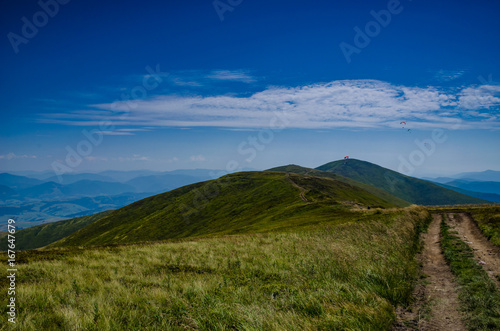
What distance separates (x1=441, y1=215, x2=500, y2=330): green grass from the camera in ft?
21.7

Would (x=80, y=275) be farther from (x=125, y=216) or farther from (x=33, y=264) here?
(x=125, y=216)

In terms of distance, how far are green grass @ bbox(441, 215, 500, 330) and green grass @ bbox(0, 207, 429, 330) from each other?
1.58 metres

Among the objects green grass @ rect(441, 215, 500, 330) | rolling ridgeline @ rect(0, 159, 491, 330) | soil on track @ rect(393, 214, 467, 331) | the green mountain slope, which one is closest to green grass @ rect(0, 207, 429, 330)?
rolling ridgeline @ rect(0, 159, 491, 330)

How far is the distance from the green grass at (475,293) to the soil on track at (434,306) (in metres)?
0.25

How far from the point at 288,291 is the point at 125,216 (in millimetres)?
207070

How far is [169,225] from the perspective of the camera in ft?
464

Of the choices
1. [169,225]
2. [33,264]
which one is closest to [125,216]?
[169,225]

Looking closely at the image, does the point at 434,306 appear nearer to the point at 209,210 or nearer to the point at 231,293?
the point at 231,293

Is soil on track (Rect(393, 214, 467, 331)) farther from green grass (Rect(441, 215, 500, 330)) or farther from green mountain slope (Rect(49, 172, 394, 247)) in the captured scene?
green mountain slope (Rect(49, 172, 394, 247))

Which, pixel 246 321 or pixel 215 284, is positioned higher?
pixel 246 321

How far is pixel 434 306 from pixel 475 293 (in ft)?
6.98

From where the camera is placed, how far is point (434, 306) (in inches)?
307

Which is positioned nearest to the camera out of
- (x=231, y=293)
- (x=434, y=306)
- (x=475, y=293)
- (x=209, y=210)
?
(x=434, y=306)

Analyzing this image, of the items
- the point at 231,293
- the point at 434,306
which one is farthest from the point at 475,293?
the point at 231,293
